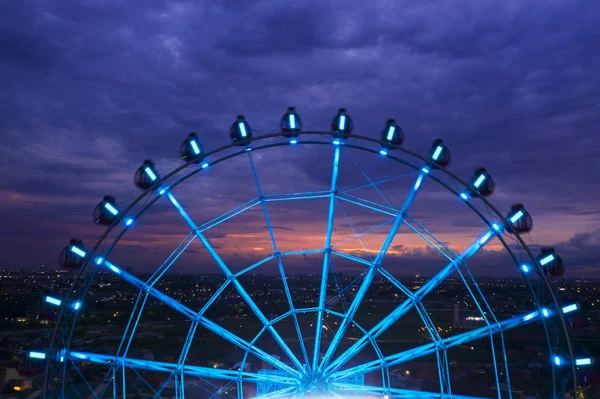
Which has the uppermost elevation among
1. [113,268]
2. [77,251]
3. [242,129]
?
[242,129]

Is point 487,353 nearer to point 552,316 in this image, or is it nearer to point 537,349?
point 537,349

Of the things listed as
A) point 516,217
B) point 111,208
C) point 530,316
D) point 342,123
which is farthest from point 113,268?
point 530,316

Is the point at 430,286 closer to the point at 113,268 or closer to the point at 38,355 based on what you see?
the point at 113,268

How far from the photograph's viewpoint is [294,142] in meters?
12.6

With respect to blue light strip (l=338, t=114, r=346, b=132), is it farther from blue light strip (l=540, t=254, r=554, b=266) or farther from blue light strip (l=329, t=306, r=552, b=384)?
blue light strip (l=329, t=306, r=552, b=384)

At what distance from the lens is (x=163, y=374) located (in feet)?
109

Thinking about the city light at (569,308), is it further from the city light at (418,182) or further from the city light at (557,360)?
the city light at (418,182)

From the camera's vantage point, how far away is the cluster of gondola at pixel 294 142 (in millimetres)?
12133

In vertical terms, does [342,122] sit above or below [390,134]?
above

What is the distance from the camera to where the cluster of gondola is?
1213 cm

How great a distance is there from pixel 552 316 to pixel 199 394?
20823 mm

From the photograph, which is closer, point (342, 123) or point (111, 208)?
point (111, 208)

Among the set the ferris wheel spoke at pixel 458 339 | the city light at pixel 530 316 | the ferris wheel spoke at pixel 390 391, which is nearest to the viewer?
the city light at pixel 530 316

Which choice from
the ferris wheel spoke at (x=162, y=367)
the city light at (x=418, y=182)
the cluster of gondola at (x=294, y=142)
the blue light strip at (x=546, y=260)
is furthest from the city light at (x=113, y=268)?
the blue light strip at (x=546, y=260)
